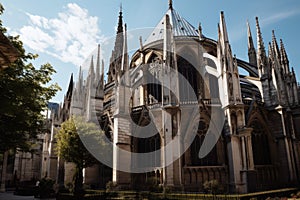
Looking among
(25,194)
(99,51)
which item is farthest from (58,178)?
(99,51)

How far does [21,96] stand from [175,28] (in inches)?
955

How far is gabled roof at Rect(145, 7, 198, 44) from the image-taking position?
30.9 metres

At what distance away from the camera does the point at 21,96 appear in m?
10.7

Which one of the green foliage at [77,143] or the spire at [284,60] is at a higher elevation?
the spire at [284,60]

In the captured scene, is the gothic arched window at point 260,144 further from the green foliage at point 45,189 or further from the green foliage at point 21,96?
the green foliage at point 45,189

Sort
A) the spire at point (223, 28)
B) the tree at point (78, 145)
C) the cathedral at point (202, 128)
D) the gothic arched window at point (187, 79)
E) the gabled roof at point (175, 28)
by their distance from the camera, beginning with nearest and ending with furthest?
the cathedral at point (202, 128) → the tree at point (78, 145) → the spire at point (223, 28) → the gothic arched window at point (187, 79) → the gabled roof at point (175, 28)

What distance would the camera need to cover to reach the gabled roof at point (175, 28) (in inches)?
1216

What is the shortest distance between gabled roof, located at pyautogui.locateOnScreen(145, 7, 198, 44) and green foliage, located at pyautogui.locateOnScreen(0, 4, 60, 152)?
18918mm

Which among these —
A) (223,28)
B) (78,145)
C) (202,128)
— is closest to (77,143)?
(78,145)

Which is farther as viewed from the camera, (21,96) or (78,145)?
(78,145)

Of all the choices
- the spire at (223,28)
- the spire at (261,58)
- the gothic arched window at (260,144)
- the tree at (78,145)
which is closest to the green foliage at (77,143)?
the tree at (78,145)

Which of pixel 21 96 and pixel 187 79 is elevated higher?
pixel 187 79

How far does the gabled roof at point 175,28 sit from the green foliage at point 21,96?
18.9m

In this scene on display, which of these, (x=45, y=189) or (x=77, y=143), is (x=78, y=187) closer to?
(x=77, y=143)
